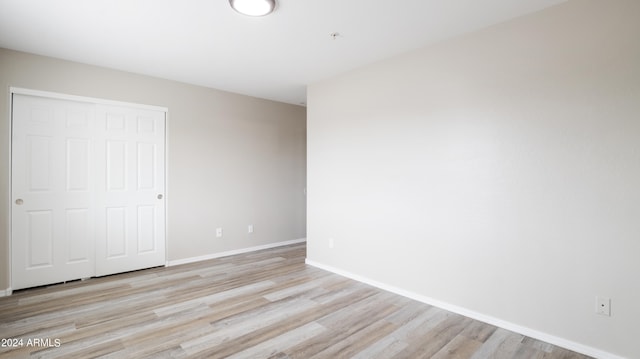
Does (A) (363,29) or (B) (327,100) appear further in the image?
(B) (327,100)

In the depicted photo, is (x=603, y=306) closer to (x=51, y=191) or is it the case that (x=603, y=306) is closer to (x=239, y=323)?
(x=239, y=323)

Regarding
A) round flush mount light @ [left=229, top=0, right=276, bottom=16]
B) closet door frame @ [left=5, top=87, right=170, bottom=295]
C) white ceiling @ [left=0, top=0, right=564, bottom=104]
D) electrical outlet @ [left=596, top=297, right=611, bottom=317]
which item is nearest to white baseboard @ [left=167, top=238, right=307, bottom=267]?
closet door frame @ [left=5, top=87, right=170, bottom=295]

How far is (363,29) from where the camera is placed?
2771mm

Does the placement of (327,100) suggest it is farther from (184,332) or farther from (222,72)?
(184,332)

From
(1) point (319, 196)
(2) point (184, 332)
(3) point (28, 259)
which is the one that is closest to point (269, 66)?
(1) point (319, 196)

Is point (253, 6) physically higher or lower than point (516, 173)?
higher

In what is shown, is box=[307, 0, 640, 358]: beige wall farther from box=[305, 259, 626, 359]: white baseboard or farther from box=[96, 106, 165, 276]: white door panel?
box=[96, 106, 165, 276]: white door panel

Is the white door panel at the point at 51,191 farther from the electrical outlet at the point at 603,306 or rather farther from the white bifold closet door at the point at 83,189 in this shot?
the electrical outlet at the point at 603,306

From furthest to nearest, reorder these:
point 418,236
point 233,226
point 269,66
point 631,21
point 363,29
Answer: point 233,226 → point 269,66 → point 418,236 → point 363,29 → point 631,21

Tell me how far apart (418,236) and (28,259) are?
417cm

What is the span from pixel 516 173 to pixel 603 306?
41.9 inches

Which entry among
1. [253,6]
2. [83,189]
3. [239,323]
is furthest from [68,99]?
[239,323]

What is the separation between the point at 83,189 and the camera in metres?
3.66

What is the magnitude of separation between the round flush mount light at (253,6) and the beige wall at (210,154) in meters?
2.36
